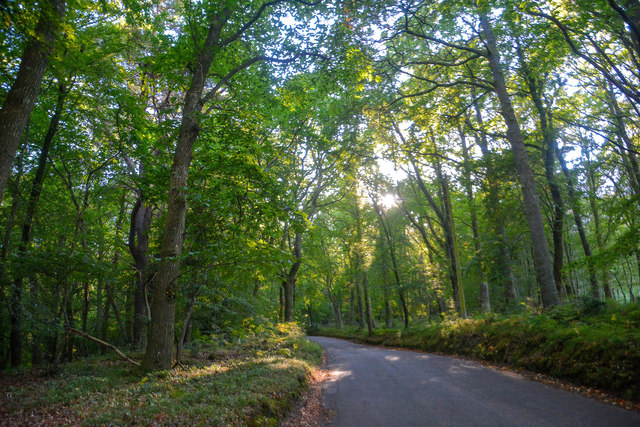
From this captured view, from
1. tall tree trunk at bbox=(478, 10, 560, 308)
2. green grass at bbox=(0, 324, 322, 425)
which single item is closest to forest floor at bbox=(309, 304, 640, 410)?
tall tree trunk at bbox=(478, 10, 560, 308)

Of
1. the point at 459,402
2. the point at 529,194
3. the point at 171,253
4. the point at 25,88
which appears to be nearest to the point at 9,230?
the point at 171,253

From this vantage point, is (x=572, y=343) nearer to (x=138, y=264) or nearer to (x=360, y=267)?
(x=138, y=264)

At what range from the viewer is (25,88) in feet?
18.3

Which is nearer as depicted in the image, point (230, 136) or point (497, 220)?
point (230, 136)

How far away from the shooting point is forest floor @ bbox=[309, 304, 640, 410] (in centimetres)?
574

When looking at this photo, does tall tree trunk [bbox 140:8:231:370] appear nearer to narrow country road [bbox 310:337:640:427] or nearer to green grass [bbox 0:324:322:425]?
green grass [bbox 0:324:322:425]

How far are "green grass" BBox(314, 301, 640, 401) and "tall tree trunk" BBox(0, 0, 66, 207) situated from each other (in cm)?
1041

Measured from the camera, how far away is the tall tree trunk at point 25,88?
5230mm

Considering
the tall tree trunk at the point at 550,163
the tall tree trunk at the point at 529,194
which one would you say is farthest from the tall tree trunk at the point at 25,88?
the tall tree trunk at the point at 550,163

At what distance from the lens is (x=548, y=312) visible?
32.4ft

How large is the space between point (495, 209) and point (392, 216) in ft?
35.0

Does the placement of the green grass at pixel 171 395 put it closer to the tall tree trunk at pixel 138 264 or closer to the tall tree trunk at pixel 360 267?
the tall tree trunk at pixel 138 264

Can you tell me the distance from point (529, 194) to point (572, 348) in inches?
241

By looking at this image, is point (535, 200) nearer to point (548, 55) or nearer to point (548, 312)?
point (548, 312)
